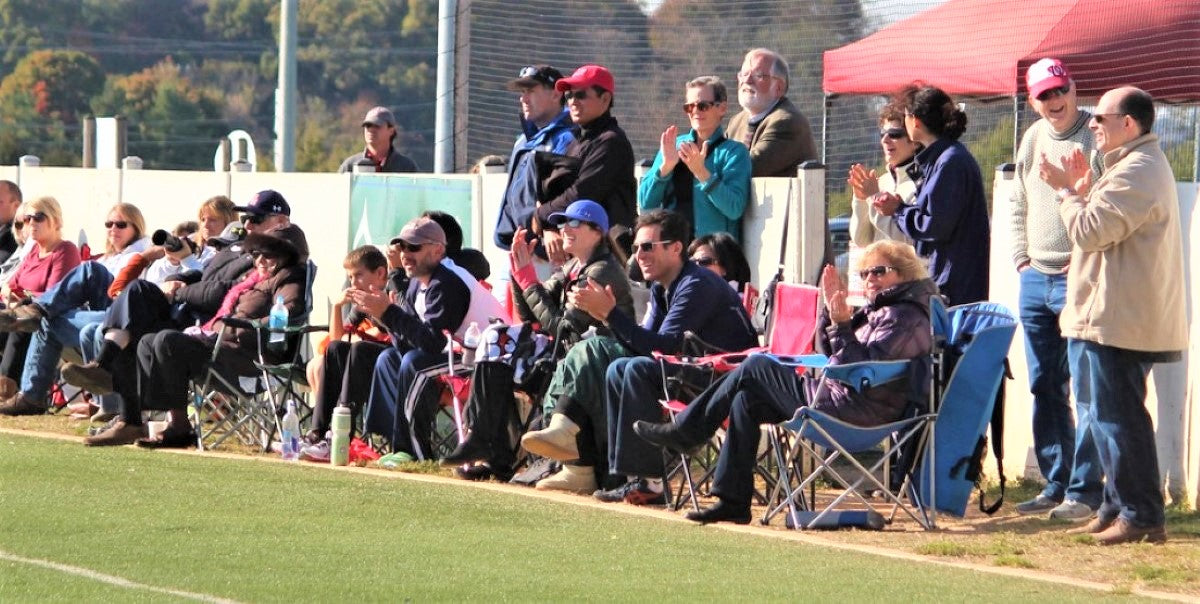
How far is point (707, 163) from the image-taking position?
11.4m

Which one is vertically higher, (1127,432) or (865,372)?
(865,372)

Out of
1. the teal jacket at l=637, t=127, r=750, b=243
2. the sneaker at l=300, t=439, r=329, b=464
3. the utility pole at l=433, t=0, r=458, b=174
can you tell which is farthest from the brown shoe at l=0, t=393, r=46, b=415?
the teal jacket at l=637, t=127, r=750, b=243

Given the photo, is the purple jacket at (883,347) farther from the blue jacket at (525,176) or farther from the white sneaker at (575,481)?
the blue jacket at (525,176)

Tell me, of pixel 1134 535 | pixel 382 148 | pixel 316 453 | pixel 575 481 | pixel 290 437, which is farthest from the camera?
pixel 382 148

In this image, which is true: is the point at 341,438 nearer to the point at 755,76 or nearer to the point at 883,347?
the point at 755,76

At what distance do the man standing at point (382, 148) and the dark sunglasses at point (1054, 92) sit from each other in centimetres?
660

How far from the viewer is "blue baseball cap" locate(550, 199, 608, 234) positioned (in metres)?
10.8

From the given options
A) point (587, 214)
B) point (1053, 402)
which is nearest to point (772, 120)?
point (587, 214)

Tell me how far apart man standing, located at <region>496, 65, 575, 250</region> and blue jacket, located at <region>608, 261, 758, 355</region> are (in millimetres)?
1967

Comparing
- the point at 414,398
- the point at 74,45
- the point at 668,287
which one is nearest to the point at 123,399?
the point at 414,398

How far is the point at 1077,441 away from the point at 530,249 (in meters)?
3.42

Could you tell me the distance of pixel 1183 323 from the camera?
8.84 m

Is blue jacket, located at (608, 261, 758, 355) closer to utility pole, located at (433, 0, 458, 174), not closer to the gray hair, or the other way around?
the gray hair

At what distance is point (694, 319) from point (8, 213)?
8374 mm
